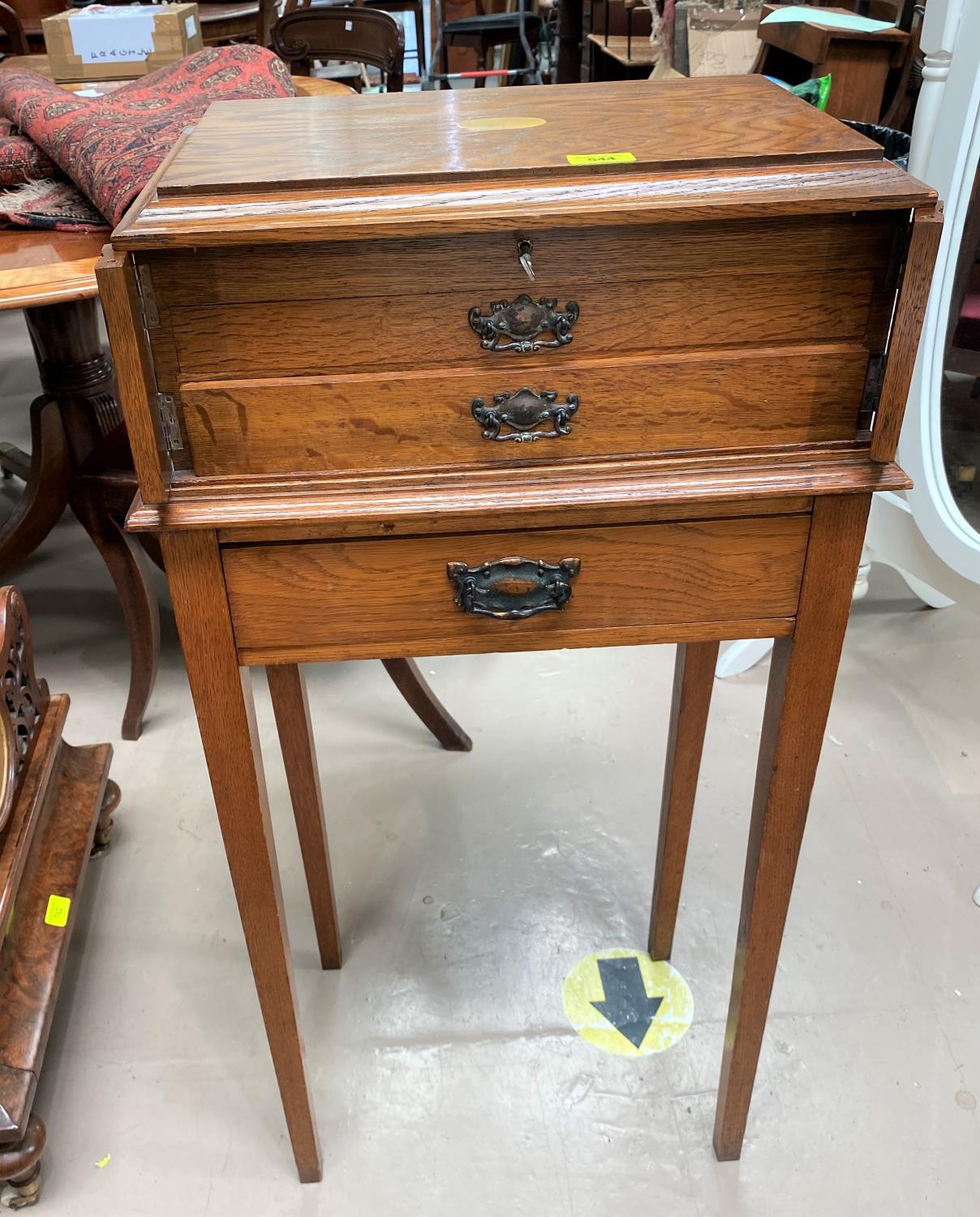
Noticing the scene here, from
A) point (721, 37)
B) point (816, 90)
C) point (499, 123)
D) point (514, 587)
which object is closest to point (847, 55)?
point (816, 90)

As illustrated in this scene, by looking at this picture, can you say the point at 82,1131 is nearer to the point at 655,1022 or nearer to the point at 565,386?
the point at 655,1022

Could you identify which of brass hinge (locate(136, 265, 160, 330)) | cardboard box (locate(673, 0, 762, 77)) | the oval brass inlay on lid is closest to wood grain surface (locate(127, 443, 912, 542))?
brass hinge (locate(136, 265, 160, 330))

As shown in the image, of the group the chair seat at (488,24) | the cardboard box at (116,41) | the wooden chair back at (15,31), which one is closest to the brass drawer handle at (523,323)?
the cardboard box at (116,41)

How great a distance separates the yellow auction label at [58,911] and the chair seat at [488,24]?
3.90 m

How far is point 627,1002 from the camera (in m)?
1.23

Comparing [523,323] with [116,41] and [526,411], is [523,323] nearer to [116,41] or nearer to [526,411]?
[526,411]

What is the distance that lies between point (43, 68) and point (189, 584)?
2126 millimetres

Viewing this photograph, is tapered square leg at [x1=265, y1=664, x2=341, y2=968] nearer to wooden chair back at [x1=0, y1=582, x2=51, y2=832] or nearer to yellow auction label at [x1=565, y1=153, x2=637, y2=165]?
wooden chair back at [x1=0, y1=582, x2=51, y2=832]

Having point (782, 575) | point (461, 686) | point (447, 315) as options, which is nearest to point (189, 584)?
point (447, 315)

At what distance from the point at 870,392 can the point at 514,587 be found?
0.27 meters

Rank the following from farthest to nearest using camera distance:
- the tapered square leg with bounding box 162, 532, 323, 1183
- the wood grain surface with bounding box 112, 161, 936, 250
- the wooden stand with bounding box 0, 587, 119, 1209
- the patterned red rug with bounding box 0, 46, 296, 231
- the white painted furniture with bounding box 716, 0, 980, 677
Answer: the patterned red rug with bounding box 0, 46, 296, 231 < the white painted furniture with bounding box 716, 0, 980, 677 < the wooden stand with bounding box 0, 587, 119, 1209 < the tapered square leg with bounding box 162, 532, 323, 1183 < the wood grain surface with bounding box 112, 161, 936, 250

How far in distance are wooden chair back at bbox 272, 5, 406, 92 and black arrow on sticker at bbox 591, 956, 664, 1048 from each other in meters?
1.97

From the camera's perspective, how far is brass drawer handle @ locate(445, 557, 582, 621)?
0.72 meters

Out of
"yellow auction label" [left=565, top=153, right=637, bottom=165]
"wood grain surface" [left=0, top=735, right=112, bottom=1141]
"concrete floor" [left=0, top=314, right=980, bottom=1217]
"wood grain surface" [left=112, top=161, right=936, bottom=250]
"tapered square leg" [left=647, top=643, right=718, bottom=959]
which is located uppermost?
"yellow auction label" [left=565, top=153, right=637, bottom=165]
